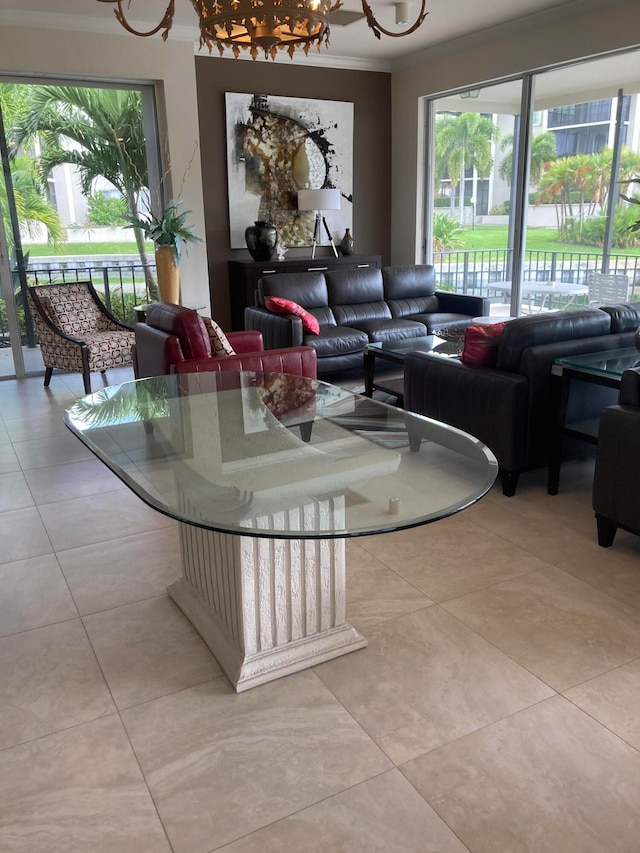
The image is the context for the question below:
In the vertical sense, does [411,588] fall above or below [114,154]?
below

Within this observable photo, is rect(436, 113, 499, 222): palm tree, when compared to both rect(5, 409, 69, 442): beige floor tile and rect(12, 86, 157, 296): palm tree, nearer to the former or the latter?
rect(12, 86, 157, 296): palm tree

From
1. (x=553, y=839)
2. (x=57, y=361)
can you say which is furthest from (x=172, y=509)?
(x=57, y=361)

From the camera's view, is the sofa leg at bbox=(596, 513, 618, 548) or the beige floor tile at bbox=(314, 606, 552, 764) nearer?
the beige floor tile at bbox=(314, 606, 552, 764)

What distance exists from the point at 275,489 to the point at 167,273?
4.64 meters

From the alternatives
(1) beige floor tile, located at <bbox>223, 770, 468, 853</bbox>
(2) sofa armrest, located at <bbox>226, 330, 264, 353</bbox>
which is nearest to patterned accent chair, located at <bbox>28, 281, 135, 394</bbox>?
(2) sofa armrest, located at <bbox>226, 330, 264, 353</bbox>

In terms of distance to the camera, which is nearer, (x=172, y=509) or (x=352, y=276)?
(x=172, y=509)

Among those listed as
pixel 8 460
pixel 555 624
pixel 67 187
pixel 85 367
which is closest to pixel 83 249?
pixel 67 187

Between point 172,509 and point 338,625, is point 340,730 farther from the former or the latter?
point 172,509

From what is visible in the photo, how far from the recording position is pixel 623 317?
12.2 feet

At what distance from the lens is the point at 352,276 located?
6324mm

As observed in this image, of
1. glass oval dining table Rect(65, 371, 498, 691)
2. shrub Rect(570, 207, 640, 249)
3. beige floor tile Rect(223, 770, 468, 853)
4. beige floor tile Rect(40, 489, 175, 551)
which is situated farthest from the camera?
shrub Rect(570, 207, 640, 249)

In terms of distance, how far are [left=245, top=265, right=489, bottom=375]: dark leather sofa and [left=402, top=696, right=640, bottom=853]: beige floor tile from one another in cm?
379

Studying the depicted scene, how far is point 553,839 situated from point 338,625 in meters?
0.91

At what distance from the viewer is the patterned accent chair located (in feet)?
18.1
